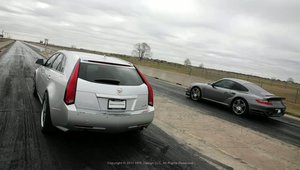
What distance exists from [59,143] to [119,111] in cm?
129

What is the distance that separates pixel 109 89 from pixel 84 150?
117 centimetres

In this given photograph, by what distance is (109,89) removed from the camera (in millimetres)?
4348

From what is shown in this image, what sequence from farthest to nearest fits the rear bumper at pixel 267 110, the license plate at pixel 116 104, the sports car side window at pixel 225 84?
the sports car side window at pixel 225 84
the rear bumper at pixel 267 110
the license plate at pixel 116 104

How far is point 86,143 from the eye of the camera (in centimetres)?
468

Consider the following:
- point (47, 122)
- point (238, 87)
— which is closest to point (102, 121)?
point (47, 122)

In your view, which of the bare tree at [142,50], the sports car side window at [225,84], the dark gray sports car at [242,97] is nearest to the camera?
the dark gray sports car at [242,97]

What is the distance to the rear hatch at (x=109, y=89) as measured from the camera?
4203mm

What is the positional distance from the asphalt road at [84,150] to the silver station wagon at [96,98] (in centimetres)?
40

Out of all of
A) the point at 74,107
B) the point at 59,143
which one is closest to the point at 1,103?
the point at 59,143

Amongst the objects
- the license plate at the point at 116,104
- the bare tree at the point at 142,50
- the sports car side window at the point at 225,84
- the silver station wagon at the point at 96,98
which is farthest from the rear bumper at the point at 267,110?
the bare tree at the point at 142,50

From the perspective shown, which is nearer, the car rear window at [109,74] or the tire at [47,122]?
the car rear window at [109,74]

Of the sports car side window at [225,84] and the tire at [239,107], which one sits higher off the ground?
the sports car side window at [225,84]

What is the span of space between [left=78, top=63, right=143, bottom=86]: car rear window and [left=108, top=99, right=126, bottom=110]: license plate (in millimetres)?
367

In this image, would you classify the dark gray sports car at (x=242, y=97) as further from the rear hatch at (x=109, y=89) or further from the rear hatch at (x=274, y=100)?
the rear hatch at (x=109, y=89)
